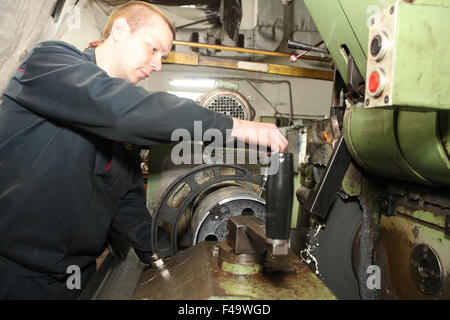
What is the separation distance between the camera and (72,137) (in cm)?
91

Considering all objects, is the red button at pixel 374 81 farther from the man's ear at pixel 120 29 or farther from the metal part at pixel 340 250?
the man's ear at pixel 120 29

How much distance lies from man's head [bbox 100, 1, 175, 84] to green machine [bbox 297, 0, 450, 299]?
0.60m

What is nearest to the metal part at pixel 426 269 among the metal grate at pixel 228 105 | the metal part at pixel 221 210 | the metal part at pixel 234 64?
the metal part at pixel 221 210

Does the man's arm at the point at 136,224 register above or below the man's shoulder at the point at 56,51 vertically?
below

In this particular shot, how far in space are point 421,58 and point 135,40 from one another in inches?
35.6

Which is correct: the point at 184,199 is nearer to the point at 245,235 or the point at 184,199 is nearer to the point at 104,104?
the point at 245,235

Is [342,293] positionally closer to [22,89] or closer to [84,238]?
[84,238]

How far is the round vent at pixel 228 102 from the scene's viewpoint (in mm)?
2049

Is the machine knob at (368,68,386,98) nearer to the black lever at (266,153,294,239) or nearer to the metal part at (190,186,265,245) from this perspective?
the black lever at (266,153,294,239)

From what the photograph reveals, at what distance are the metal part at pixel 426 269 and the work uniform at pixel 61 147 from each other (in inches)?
29.9

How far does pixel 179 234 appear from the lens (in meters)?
1.24

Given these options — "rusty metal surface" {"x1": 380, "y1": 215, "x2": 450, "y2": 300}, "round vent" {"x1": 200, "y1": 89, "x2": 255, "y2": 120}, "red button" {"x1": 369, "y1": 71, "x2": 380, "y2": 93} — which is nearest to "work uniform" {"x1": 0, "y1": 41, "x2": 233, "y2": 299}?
"red button" {"x1": 369, "y1": 71, "x2": 380, "y2": 93}

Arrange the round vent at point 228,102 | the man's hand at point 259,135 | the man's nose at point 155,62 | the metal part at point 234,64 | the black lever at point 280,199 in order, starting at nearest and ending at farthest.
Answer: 1. the black lever at point 280,199
2. the man's hand at point 259,135
3. the man's nose at point 155,62
4. the round vent at point 228,102
5. the metal part at point 234,64

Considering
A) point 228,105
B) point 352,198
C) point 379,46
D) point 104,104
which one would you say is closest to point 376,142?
point 352,198
